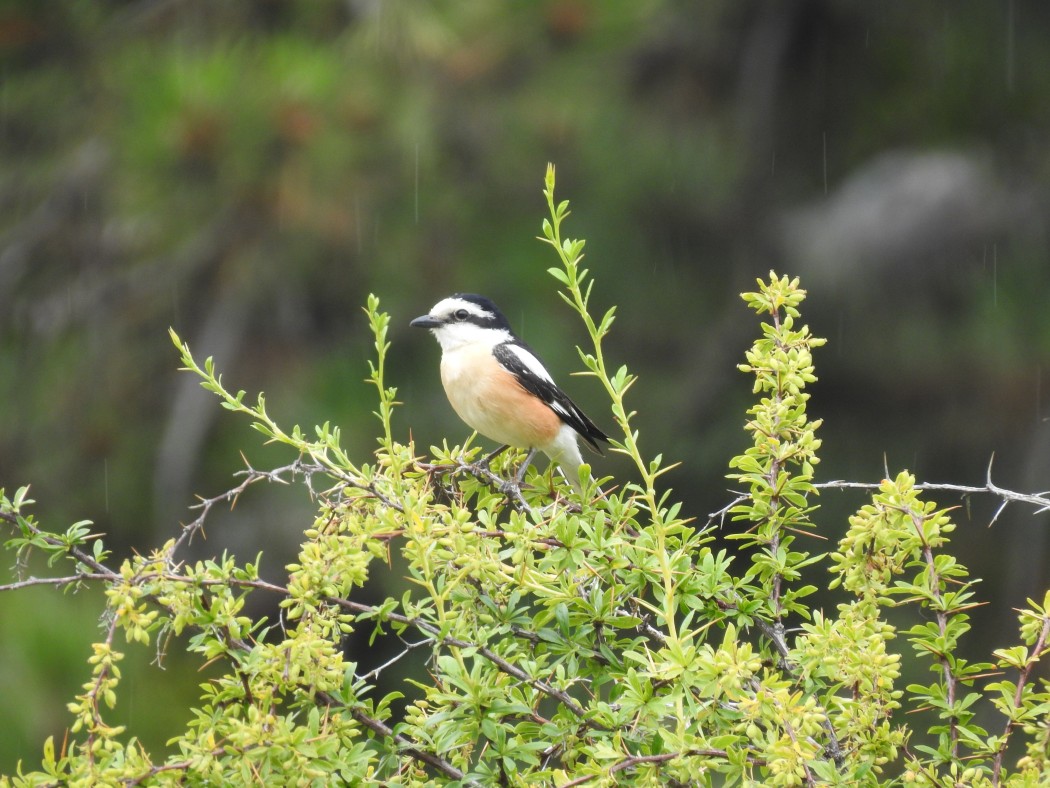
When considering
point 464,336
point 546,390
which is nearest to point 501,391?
point 546,390

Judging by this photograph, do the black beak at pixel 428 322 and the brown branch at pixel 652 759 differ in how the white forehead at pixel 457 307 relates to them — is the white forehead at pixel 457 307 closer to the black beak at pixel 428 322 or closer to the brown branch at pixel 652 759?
the black beak at pixel 428 322

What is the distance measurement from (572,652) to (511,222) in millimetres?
4600

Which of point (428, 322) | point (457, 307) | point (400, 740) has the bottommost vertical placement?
point (400, 740)

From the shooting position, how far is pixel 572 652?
5.12ft

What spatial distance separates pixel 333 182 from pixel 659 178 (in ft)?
6.16

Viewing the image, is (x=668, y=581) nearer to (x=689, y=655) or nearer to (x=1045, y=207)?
(x=689, y=655)

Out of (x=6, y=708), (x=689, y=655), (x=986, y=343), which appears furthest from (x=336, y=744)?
(x=986, y=343)

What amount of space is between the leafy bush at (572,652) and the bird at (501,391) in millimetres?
1903

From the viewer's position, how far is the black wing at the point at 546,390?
3801 millimetres

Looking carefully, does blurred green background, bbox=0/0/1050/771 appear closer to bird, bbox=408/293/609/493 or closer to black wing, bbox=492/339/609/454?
bird, bbox=408/293/609/493

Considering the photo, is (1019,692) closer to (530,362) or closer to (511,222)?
(530,362)

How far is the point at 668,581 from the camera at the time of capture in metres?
1.43

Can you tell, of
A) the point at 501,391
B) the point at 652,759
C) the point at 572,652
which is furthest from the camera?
A: the point at 501,391

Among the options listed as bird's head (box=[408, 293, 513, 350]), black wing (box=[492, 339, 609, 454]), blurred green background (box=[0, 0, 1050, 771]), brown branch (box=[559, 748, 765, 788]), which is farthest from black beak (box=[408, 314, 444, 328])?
brown branch (box=[559, 748, 765, 788])
